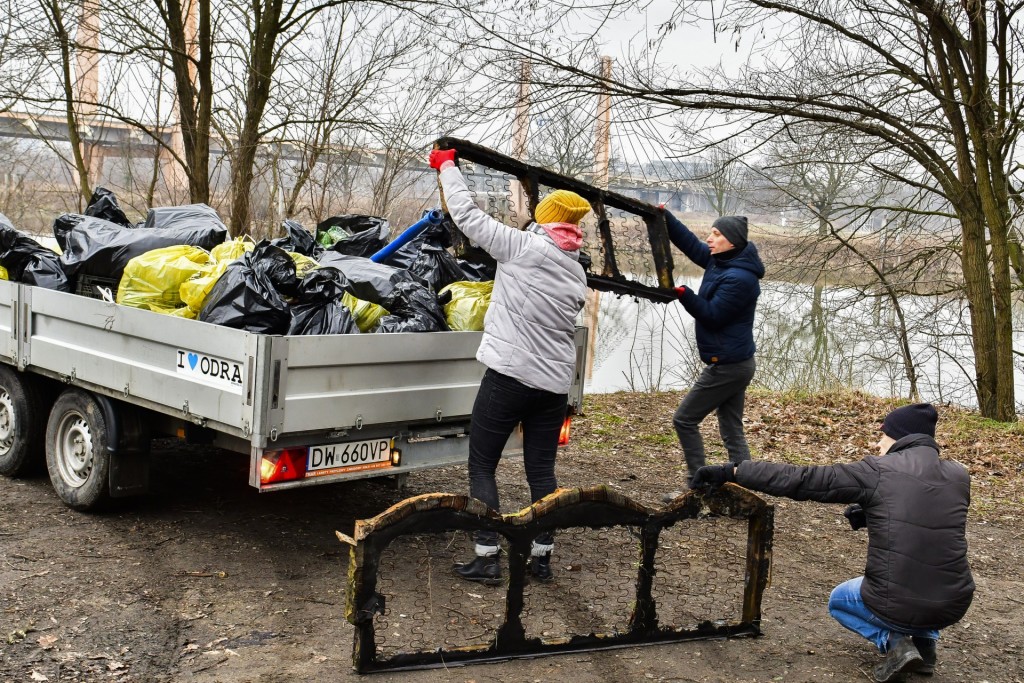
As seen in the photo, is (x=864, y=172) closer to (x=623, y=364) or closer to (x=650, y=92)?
(x=650, y=92)

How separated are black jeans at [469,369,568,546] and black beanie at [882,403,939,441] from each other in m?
1.44

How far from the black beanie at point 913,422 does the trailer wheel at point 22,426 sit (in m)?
4.71

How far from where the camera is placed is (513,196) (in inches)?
207

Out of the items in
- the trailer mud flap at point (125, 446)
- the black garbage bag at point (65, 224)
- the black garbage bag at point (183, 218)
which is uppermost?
the black garbage bag at point (183, 218)

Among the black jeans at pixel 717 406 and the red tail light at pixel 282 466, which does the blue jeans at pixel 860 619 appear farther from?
the red tail light at pixel 282 466

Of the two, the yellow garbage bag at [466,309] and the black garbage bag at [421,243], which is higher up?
the black garbage bag at [421,243]

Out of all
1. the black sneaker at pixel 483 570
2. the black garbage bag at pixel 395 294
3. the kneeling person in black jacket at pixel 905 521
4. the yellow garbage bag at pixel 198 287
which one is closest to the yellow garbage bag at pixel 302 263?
the black garbage bag at pixel 395 294

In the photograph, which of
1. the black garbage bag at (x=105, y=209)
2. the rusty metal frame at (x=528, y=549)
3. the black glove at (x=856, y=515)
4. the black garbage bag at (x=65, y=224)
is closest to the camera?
the rusty metal frame at (x=528, y=549)

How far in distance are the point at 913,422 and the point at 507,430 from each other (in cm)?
172

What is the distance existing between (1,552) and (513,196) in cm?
313

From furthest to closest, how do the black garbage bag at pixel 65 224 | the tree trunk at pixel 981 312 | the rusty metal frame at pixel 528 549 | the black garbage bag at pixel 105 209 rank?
1. the tree trunk at pixel 981 312
2. the black garbage bag at pixel 105 209
3. the black garbage bag at pixel 65 224
4. the rusty metal frame at pixel 528 549

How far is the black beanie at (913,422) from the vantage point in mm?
3727

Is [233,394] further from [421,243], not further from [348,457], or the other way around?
[421,243]

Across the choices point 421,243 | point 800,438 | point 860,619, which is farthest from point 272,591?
point 800,438
